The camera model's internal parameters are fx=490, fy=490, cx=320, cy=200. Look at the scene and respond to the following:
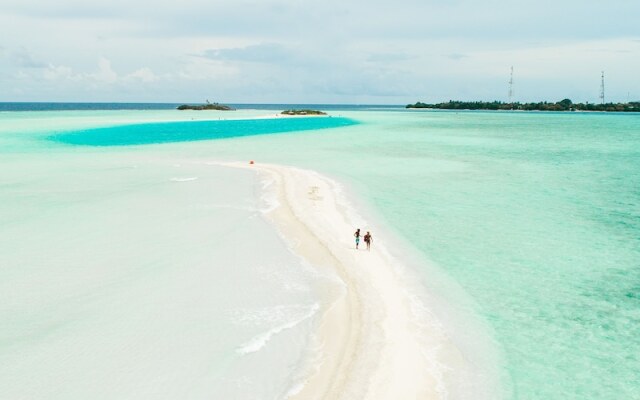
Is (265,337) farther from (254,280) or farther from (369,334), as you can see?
(254,280)

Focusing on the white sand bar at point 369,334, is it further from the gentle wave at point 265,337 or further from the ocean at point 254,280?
the ocean at point 254,280

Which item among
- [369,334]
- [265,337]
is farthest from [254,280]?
[369,334]

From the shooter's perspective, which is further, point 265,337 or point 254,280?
point 254,280

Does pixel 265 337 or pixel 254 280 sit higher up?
pixel 254 280

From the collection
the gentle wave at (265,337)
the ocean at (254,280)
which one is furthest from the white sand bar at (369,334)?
the ocean at (254,280)

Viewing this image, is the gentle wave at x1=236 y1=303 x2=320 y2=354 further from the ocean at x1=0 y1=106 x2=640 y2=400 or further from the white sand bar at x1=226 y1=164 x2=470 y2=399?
the white sand bar at x1=226 y1=164 x2=470 y2=399

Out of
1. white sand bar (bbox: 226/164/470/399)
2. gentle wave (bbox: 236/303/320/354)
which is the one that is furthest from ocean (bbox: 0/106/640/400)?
white sand bar (bbox: 226/164/470/399)

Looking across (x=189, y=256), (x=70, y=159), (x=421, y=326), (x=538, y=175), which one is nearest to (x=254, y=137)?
(x=70, y=159)
